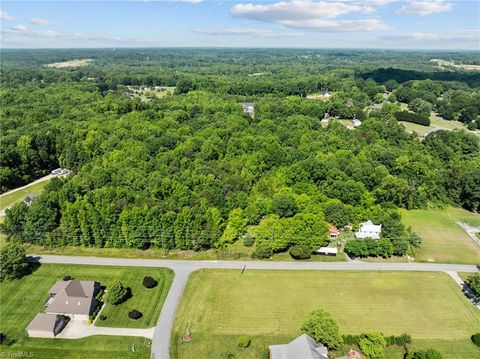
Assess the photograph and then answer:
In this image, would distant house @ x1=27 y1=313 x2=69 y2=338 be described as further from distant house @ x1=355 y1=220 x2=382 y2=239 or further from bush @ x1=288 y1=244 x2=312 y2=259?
distant house @ x1=355 y1=220 x2=382 y2=239

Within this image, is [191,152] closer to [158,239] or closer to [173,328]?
[158,239]

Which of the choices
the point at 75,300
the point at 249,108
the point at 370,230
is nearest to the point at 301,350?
the point at 75,300

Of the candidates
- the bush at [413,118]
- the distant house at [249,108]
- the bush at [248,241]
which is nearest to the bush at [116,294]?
the bush at [248,241]

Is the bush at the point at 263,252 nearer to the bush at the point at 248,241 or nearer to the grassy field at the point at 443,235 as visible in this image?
the bush at the point at 248,241

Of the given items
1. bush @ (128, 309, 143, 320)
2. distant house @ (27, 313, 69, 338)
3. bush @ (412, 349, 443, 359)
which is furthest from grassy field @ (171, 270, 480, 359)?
distant house @ (27, 313, 69, 338)

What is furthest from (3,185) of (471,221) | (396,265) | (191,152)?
(471,221)

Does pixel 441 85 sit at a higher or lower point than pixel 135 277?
higher

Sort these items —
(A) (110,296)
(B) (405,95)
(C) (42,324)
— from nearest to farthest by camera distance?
(C) (42,324) < (A) (110,296) < (B) (405,95)

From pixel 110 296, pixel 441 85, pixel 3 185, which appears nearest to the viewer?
pixel 110 296
